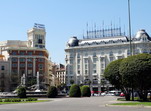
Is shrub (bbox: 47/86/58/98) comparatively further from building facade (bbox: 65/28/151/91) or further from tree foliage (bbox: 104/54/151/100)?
building facade (bbox: 65/28/151/91)

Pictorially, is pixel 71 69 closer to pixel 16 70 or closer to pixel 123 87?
pixel 16 70

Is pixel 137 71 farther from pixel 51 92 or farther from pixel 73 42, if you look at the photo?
pixel 73 42

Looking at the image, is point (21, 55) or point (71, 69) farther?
point (71, 69)

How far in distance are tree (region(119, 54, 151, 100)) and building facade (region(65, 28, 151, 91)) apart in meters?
83.8

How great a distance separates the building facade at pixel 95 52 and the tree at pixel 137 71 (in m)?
83.8

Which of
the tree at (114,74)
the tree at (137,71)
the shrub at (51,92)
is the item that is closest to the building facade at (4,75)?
the shrub at (51,92)

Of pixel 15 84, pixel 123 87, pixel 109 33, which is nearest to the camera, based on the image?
pixel 123 87

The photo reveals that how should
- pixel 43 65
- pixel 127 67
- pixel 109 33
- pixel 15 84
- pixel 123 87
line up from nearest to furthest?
pixel 127 67
pixel 123 87
pixel 15 84
pixel 43 65
pixel 109 33

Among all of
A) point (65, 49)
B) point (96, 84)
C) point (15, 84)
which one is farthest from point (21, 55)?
point (96, 84)

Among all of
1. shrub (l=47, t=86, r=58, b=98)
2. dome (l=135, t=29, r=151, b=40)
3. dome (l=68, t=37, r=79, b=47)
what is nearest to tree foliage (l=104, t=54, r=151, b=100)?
shrub (l=47, t=86, r=58, b=98)

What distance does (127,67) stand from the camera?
1623 inches

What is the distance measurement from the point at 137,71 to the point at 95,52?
9325cm

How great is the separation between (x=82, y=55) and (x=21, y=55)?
28.6 m

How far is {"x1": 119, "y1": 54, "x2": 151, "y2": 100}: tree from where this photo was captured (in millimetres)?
40188
